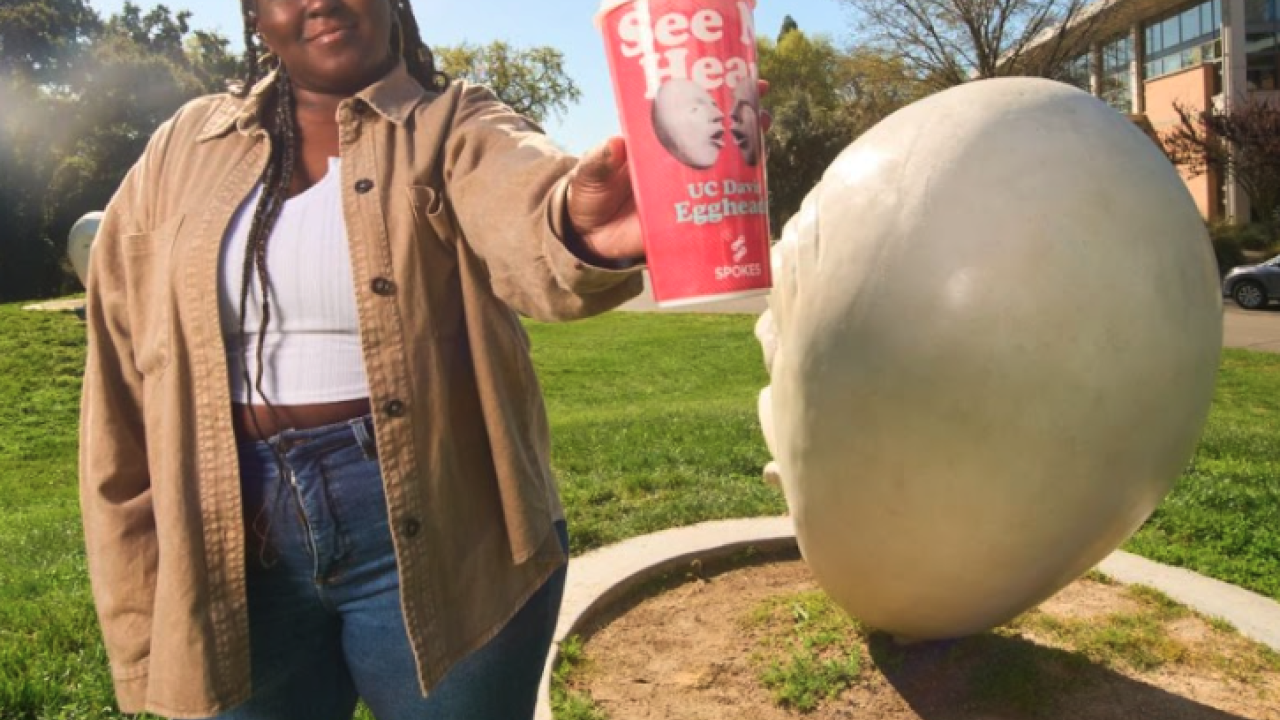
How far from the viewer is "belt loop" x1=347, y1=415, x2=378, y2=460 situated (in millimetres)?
1591

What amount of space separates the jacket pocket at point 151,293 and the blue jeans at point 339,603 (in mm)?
206

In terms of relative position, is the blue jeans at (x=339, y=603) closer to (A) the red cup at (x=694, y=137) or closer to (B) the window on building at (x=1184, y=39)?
(A) the red cup at (x=694, y=137)

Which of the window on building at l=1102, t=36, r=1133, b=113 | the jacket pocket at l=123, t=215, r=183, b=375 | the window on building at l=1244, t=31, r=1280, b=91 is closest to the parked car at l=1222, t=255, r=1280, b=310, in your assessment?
the window on building at l=1244, t=31, r=1280, b=91

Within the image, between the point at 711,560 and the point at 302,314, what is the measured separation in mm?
3070

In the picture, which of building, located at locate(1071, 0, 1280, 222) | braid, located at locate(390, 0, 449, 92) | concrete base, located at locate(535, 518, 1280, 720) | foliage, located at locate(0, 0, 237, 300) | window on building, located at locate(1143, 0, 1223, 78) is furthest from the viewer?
window on building, located at locate(1143, 0, 1223, 78)

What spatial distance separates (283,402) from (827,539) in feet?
5.38

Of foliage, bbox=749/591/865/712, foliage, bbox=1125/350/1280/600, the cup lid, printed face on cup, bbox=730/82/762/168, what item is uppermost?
the cup lid

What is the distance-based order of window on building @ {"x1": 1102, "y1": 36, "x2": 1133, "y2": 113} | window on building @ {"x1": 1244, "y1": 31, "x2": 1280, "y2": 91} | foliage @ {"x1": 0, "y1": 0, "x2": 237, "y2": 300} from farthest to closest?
window on building @ {"x1": 1102, "y1": 36, "x2": 1133, "y2": 113} → window on building @ {"x1": 1244, "y1": 31, "x2": 1280, "y2": 91} → foliage @ {"x1": 0, "y1": 0, "x2": 237, "y2": 300}

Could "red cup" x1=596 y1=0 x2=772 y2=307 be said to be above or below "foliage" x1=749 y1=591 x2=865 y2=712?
above

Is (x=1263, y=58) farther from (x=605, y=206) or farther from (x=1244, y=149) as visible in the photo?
(x=605, y=206)

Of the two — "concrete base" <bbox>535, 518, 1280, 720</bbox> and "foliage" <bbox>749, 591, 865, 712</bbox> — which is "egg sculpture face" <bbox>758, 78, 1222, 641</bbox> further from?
"concrete base" <bbox>535, 518, 1280, 720</bbox>

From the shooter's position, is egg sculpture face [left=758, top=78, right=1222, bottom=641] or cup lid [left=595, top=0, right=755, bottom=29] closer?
cup lid [left=595, top=0, right=755, bottom=29]

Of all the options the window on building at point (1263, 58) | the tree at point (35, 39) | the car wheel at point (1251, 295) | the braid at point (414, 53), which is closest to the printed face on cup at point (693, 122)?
the braid at point (414, 53)

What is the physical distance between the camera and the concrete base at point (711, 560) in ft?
12.3
